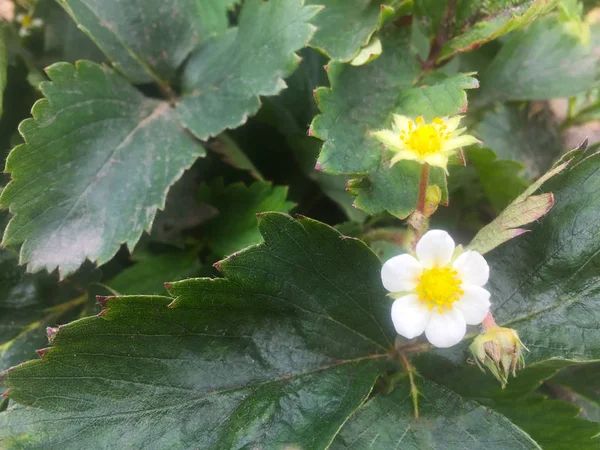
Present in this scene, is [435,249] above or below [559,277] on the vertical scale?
above

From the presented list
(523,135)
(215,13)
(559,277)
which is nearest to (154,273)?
(215,13)

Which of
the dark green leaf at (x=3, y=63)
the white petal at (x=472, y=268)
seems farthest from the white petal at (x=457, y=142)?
the dark green leaf at (x=3, y=63)

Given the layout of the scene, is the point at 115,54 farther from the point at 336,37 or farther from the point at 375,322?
the point at 375,322

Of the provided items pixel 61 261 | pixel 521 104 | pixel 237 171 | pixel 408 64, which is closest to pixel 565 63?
pixel 521 104

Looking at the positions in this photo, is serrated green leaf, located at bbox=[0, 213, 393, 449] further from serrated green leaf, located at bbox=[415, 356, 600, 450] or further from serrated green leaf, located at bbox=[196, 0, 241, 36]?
serrated green leaf, located at bbox=[196, 0, 241, 36]

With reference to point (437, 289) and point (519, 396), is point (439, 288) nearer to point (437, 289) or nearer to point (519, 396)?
point (437, 289)

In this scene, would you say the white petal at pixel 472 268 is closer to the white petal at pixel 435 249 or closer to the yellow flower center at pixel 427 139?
the white petal at pixel 435 249
